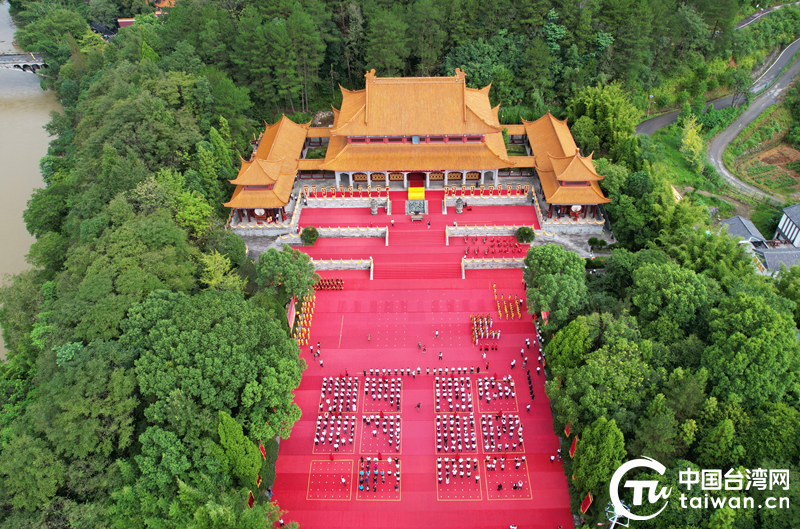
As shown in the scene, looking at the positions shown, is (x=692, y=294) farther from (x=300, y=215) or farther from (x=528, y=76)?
(x=528, y=76)

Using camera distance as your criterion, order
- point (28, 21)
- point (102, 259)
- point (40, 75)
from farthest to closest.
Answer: point (28, 21), point (40, 75), point (102, 259)

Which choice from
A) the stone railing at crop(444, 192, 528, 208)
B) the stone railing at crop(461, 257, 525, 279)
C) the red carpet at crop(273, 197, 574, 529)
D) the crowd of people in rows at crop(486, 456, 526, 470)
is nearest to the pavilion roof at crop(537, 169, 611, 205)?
the stone railing at crop(444, 192, 528, 208)

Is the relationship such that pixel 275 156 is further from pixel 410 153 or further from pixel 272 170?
pixel 410 153

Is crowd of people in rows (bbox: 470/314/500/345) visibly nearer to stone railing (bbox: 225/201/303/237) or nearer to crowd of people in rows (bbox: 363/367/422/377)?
crowd of people in rows (bbox: 363/367/422/377)

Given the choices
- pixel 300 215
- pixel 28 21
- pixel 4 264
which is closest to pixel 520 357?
pixel 300 215

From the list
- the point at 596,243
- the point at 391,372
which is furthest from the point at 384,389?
the point at 596,243

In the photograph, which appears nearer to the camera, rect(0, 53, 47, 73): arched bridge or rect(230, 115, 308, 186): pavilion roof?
rect(230, 115, 308, 186): pavilion roof
